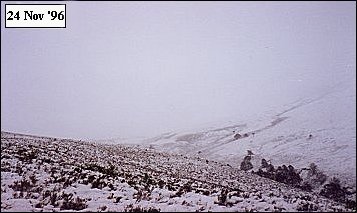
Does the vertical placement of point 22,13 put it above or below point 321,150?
above

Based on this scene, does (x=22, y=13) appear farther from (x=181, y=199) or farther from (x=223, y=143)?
(x=223, y=143)

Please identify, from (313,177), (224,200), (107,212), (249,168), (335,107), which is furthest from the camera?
(335,107)

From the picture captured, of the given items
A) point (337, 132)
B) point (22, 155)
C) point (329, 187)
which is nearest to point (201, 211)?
point (22, 155)

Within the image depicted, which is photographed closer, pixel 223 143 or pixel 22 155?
pixel 22 155

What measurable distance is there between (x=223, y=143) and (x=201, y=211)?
85.7 meters

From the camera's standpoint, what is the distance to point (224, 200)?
13.8m

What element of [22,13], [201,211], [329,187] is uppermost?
[22,13]

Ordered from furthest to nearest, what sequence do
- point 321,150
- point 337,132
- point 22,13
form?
point 337,132 → point 321,150 → point 22,13
